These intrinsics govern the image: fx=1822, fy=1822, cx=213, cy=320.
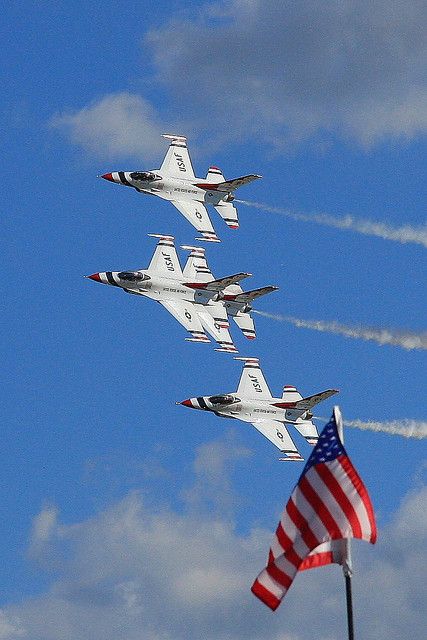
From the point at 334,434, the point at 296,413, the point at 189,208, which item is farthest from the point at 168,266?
the point at 334,434

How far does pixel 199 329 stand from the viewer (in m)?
159

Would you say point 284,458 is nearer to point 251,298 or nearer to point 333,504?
point 251,298

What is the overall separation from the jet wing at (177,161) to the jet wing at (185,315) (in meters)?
11.8

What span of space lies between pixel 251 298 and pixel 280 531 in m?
107

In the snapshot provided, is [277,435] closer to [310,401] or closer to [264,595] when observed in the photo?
[310,401]

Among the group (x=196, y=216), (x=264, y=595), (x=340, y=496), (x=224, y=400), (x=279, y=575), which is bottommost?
(x=264, y=595)

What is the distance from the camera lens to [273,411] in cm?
15962

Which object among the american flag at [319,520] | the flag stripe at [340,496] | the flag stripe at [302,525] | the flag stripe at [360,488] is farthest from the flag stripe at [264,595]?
the flag stripe at [360,488]

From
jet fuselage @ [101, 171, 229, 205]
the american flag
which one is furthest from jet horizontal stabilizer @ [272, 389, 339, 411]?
the american flag

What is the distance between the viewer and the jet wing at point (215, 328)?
6309 inches

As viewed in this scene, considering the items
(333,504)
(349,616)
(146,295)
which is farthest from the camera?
(146,295)

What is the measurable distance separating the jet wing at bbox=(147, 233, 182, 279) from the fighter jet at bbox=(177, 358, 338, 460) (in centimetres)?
1143

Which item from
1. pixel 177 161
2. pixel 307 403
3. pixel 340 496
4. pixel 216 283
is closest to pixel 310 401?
pixel 307 403

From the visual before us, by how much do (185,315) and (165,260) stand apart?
7129mm
